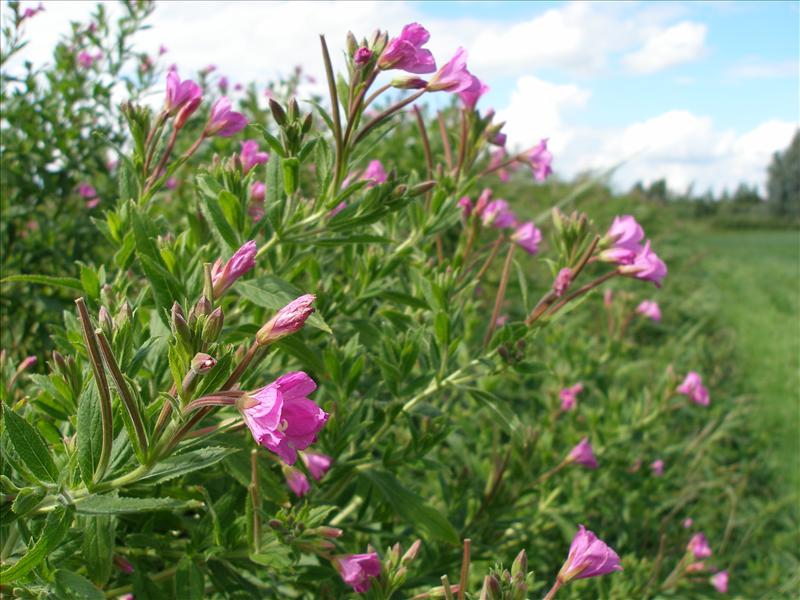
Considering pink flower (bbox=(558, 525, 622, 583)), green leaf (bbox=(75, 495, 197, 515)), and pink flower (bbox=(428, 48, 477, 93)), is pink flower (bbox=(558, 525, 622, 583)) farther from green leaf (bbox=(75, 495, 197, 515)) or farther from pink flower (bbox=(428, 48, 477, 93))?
pink flower (bbox=(428, 48, 477, 93))

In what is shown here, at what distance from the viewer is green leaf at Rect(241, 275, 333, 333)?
A: 4.08ft

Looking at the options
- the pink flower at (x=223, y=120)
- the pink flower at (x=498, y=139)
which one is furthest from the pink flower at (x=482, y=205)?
the pink flower at (x=223, y=120)

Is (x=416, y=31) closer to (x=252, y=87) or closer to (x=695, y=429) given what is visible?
(x=252, y=87)

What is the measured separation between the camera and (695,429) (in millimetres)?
4605

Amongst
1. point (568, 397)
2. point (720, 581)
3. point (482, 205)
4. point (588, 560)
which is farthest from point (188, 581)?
point (720, 581)

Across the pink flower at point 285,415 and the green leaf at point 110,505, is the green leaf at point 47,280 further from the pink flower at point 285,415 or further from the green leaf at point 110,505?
the pink flower at point 285,415

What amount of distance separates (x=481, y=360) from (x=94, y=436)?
0.84m

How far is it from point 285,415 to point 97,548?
0.42 m

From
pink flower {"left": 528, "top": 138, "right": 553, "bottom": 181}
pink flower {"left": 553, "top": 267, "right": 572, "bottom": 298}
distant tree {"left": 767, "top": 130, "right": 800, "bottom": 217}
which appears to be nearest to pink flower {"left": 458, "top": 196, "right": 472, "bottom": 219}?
pink flower {"left": 528, "top": 138, "right": 553, "bottom": 181}

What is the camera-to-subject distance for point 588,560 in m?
1.17

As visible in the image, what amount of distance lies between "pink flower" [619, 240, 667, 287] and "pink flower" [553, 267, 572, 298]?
17cm

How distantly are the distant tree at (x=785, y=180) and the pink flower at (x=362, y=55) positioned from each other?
61.7 m

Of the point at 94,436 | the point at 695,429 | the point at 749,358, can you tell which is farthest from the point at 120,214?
the point at 749,358

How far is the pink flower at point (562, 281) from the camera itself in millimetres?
1585
